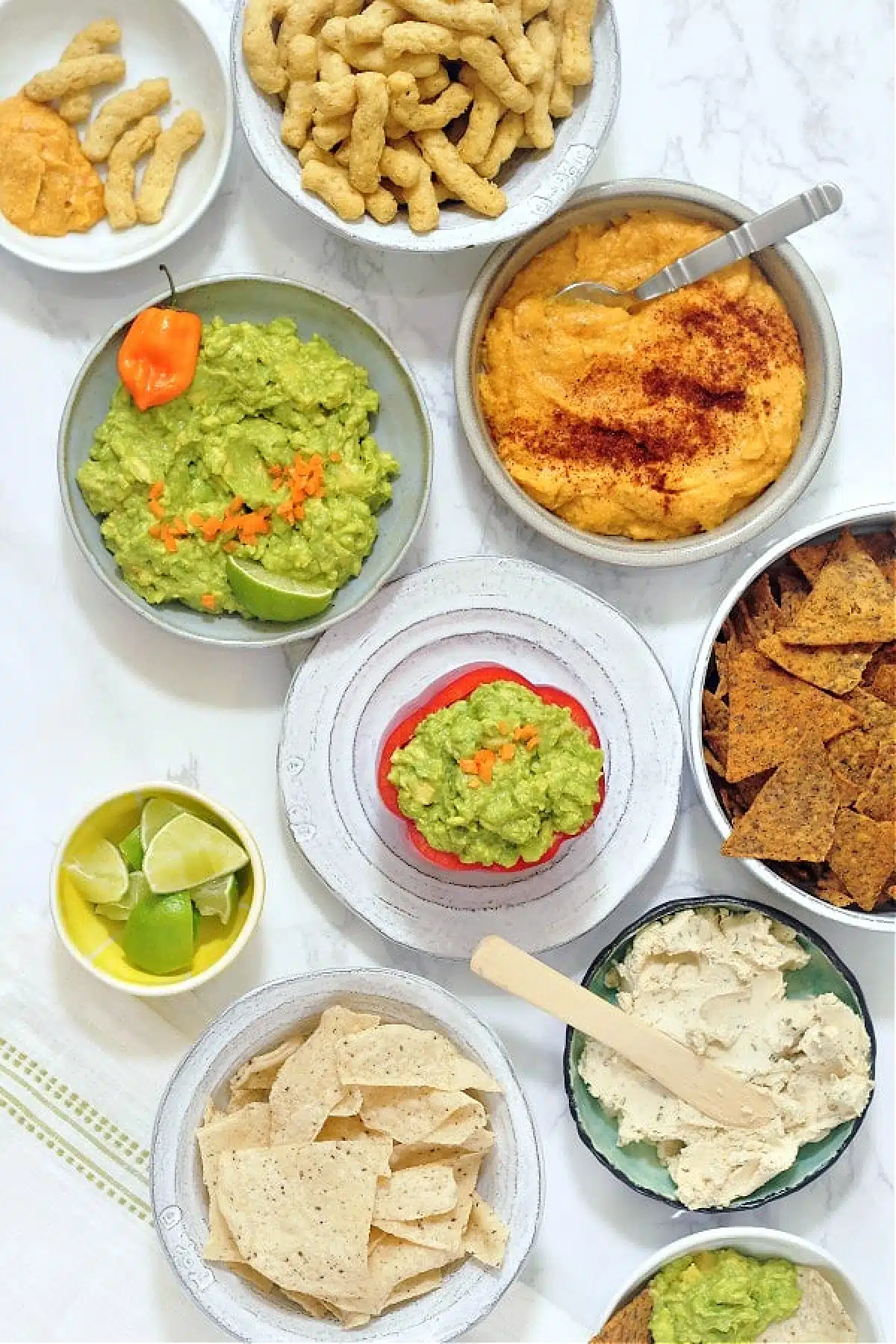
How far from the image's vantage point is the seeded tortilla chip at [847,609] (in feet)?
7.12

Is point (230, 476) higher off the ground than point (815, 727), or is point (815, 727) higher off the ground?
point (230, 476)

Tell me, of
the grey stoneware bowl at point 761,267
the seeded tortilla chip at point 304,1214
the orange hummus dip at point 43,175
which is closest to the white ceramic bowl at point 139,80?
the orange hummus dip at point 43,175

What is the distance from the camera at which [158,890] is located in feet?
7.05

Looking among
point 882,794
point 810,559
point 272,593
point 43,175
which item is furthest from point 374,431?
point 882,794

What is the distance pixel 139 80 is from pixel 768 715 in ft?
5.08

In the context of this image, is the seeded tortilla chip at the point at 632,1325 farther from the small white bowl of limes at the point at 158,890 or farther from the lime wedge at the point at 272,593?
the lime wedge at the point at 272,593

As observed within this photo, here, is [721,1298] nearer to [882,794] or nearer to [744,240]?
[882,794]

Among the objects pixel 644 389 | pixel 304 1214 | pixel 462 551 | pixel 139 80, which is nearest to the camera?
pixel 304 1214

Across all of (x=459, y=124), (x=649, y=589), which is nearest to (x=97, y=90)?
(x=459, y=124)

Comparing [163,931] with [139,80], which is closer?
[163,931]

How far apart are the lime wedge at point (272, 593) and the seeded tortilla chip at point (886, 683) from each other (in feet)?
3.11

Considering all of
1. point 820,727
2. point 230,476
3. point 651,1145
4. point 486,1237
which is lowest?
point 651,1145

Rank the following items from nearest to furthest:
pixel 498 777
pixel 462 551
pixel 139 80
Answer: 1. pixel 498 777
2. pixel 139 80
3. pixel 462 551

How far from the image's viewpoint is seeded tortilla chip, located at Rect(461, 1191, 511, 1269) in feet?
6.91
